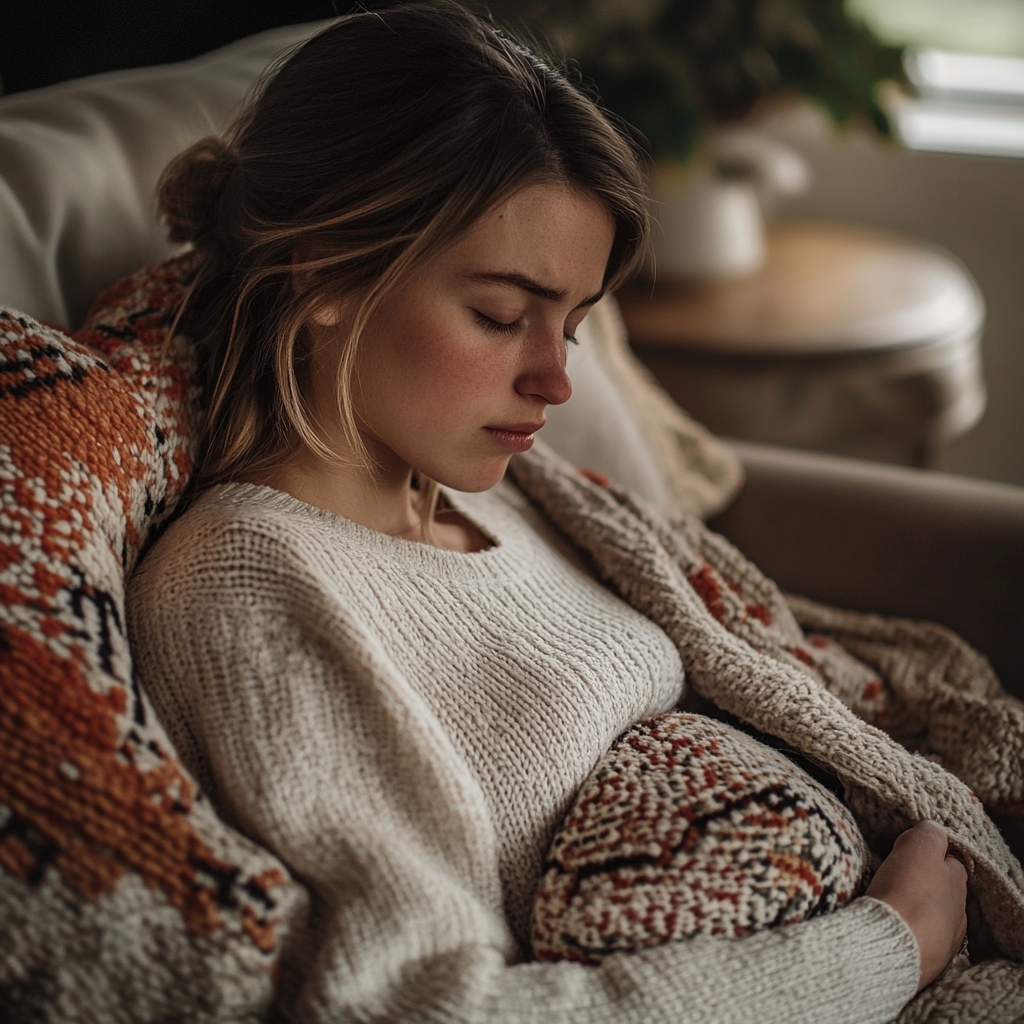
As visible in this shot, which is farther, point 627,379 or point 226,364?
point 627,379

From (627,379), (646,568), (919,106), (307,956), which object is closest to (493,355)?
(646,568)

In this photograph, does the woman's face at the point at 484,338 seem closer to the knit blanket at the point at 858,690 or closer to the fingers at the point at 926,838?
the knit blanket at the point at 858,690

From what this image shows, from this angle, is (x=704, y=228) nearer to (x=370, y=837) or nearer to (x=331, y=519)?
(x=331, y=519)

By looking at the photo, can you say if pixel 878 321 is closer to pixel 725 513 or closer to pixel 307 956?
pixel 725 513

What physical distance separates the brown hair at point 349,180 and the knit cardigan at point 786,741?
0.20m

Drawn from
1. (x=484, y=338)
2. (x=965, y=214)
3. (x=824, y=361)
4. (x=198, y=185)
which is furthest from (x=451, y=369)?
(x=965, y=214)

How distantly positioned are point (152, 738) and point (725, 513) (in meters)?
0.78

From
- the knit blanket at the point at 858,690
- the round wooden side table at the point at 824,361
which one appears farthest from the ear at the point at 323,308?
the round wooden side table at the point at 824,361

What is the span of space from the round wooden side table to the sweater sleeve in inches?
40.4

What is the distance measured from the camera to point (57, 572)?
1.78 ft

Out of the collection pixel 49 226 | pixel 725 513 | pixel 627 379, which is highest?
pixel 49 226

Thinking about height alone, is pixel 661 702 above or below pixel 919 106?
below

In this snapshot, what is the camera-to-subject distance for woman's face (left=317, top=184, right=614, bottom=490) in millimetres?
689

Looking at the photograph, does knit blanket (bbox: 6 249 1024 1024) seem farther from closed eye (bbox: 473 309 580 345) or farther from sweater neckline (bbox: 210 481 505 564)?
closed eye (bbox: 473 309 580 345)
